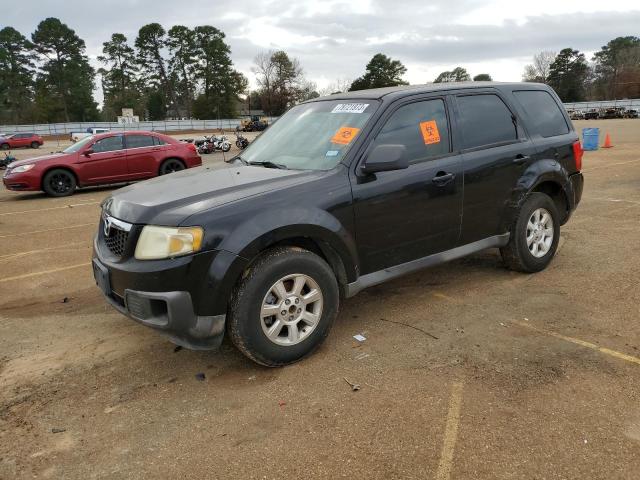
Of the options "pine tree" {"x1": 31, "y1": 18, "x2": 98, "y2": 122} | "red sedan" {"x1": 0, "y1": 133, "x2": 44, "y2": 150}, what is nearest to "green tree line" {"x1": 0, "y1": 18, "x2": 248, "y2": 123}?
"pine tree" {"x1": 31, "y1": 18, "x2": 98, "y2": 122}

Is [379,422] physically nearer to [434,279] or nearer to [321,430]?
[321,430]

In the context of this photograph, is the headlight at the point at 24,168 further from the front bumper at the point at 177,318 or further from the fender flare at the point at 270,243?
the fender flare at the point at 270,243

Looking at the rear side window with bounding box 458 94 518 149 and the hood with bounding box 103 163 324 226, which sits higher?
the rear side window with bounding box 458 94 518 149

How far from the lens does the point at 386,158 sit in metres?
3.45

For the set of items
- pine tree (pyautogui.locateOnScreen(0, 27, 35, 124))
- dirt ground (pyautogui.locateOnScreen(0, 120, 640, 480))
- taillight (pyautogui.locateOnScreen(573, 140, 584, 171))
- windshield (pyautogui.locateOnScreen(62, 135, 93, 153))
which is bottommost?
dirt ground (pyautogui.locateOnScreen(0, 120, 640, 480))

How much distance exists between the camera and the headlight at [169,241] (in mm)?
2971

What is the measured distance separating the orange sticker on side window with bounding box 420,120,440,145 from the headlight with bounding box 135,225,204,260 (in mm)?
2019

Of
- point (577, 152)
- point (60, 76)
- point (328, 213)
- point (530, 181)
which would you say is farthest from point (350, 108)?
point (60, 76)

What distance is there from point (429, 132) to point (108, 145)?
10.4 m

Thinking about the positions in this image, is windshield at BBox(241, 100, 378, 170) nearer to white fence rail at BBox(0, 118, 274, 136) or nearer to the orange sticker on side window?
the orange sticker on side window

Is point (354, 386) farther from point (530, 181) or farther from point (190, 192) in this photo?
point (530, 181)

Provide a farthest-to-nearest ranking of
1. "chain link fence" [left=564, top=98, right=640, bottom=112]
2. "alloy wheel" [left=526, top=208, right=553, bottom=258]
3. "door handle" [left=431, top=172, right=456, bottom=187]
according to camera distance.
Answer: "chain link fence" [left=564, top=98, right=640, bottom=112]
"alloy wheel" [left=526, top=208, right=553, bottom=258]
"door handle" [left=431, top=172, right=456, bottom=187]

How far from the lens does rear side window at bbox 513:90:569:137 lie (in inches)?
191

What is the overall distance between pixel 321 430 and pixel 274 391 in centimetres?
49
